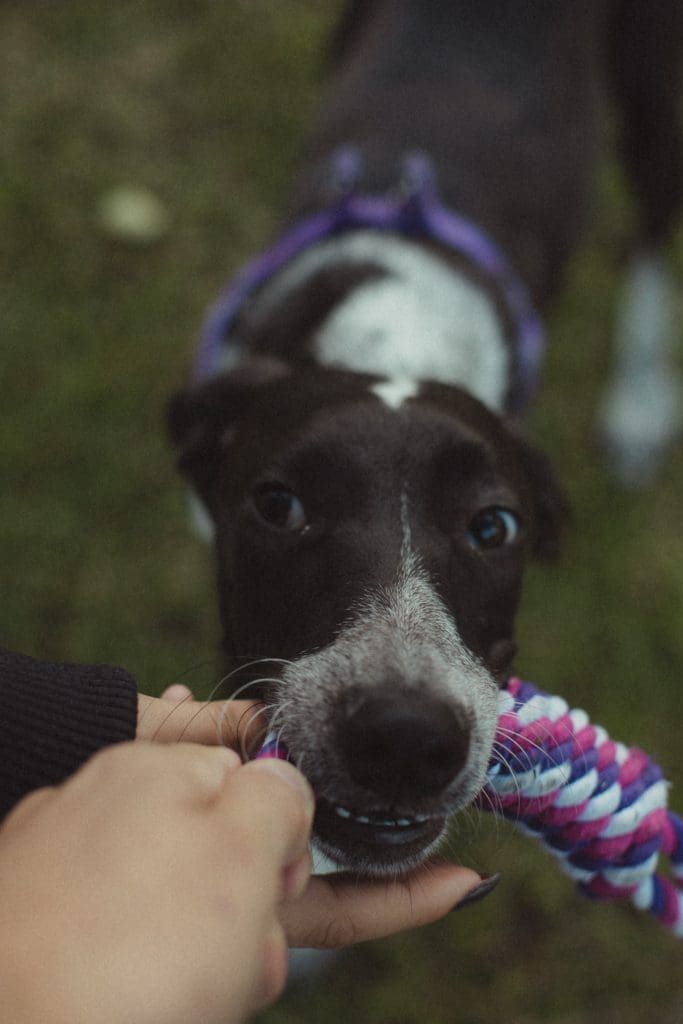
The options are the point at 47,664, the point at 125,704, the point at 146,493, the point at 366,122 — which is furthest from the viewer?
the point at 146,493

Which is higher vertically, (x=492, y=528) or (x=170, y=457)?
(x=492, y=528)

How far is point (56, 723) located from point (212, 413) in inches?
56.9

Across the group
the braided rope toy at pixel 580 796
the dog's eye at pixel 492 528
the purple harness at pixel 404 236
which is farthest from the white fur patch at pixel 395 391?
the purple harness at pixel 404 236

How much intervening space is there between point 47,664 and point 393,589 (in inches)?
26.8

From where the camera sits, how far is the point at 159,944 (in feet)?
3.43

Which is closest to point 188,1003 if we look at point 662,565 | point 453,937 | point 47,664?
point 47,664

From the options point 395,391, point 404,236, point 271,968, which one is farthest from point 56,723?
point 404,236

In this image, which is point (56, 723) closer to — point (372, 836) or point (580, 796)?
point (372, 836)

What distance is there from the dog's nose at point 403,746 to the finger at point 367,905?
0.14 meters

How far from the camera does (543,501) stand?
9.99 ft

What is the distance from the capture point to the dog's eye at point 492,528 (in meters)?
2.36

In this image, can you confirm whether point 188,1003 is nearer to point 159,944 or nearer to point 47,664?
point 159,944

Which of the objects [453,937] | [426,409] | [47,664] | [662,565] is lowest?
[453,937]

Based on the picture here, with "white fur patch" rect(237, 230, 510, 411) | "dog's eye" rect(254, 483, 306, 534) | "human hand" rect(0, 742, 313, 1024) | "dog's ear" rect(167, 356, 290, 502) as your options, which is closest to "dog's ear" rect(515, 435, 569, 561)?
"white fur patch" rect(237, 230, 510, 411)
